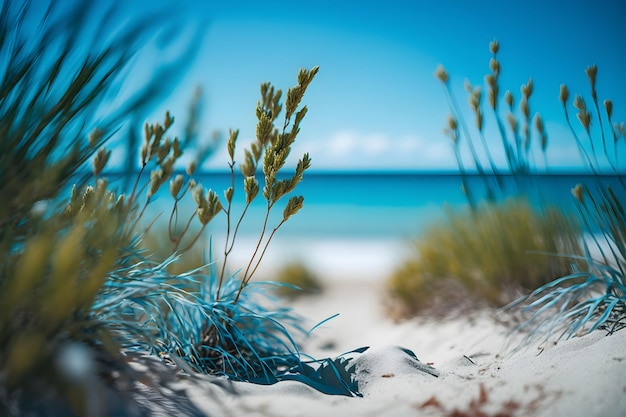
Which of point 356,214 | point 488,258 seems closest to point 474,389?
point 488,258

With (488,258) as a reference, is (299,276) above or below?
below

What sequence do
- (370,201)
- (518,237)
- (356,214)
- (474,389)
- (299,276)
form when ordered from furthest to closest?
(370,201), (356,214), (299,276), (518,237), (474,389)

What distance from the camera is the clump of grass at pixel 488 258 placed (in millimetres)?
2373

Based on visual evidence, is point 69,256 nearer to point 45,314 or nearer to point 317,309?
point 45,314

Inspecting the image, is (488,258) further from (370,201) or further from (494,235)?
(370,201)

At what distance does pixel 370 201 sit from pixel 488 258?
17.5m

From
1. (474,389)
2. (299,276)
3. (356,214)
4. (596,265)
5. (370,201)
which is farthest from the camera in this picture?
(370,201)

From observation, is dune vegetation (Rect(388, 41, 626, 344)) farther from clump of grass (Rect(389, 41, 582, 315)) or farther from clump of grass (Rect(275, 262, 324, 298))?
clump of grass (Rect(275, 262, 324, 298))

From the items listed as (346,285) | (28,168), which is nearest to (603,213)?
(28,168)

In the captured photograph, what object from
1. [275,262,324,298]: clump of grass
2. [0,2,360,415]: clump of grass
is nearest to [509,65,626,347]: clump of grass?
[0,2,360,415]: clump of grass

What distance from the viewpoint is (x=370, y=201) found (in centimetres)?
2000

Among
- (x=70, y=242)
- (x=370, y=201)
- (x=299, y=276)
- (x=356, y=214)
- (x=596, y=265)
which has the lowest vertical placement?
(x=356, y=214)

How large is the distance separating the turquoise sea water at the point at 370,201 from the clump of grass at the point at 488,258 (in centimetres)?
12

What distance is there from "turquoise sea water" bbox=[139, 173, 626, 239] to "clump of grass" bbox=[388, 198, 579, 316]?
12 centimetres
